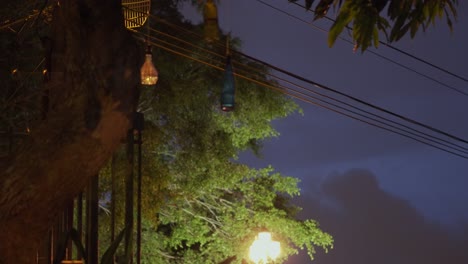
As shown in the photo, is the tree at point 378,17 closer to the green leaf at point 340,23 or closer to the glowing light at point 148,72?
the green leaf at point 340,23

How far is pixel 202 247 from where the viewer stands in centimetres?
1908

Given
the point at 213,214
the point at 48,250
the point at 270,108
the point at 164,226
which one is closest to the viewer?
the point at 48,250

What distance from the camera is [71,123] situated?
4867mm

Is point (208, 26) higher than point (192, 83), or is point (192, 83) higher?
point (192, 83)

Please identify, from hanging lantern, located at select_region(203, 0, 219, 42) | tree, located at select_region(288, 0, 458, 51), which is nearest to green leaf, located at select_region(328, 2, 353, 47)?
tree, located at select_region(288, 0, 458, 51)

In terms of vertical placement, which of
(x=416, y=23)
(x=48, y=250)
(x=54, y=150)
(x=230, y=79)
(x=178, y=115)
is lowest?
(x=48, y=250)

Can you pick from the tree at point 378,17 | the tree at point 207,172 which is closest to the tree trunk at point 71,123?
the tree at point 378,17

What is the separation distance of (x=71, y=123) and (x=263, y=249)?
8670 millimetres

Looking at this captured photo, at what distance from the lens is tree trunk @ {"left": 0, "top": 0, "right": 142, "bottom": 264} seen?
4762 millimetres

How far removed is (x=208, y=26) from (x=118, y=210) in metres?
8.79

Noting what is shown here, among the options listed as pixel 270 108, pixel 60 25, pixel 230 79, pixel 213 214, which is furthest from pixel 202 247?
pixel 60 25

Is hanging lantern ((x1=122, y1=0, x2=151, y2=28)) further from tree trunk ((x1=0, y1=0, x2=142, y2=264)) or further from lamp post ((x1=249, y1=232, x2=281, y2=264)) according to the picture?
lamp post ((x1=249, y1=232, x2=281, y2=264))

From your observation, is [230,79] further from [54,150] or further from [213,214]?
[213,214]

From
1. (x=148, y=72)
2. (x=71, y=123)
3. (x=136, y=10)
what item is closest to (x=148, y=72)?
(x=148, y=72)
